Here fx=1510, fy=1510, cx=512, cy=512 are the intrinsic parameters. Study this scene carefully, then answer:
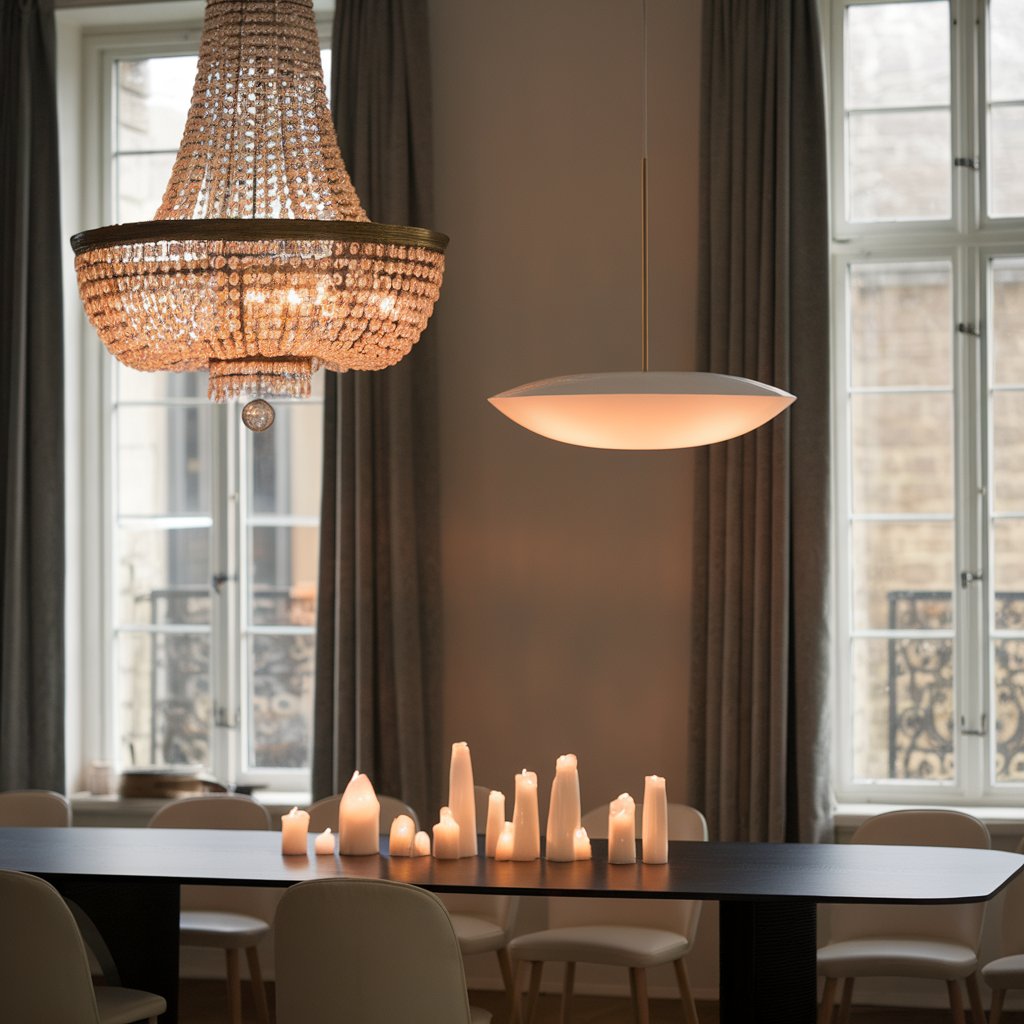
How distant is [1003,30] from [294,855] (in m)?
3.48

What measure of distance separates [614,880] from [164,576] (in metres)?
2.72

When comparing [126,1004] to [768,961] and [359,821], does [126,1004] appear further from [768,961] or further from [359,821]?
[768,961]

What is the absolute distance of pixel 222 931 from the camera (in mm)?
4184

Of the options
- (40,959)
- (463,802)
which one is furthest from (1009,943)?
(40,959)

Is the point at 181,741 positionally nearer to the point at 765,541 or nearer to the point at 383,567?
the point at 383,567

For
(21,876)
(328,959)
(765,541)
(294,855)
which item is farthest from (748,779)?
(21,876)

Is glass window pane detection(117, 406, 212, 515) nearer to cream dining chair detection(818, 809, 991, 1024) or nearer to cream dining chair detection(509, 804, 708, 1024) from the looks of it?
cream dining chair detection(509, 804, 708, 1024)

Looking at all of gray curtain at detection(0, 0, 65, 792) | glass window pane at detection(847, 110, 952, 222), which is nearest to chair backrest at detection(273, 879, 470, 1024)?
gray curtain at detection(0, 0, 65, 792)

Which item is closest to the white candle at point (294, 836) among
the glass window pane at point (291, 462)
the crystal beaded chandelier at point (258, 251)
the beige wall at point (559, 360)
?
the crystal beaded chandelier at point (258, 251)

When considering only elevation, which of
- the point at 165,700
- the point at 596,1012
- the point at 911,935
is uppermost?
the point at 165,700

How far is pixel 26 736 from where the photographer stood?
5.23m

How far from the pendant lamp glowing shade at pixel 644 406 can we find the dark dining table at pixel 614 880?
99cm

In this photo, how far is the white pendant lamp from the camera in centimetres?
312

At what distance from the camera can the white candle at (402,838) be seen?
3.65 m
